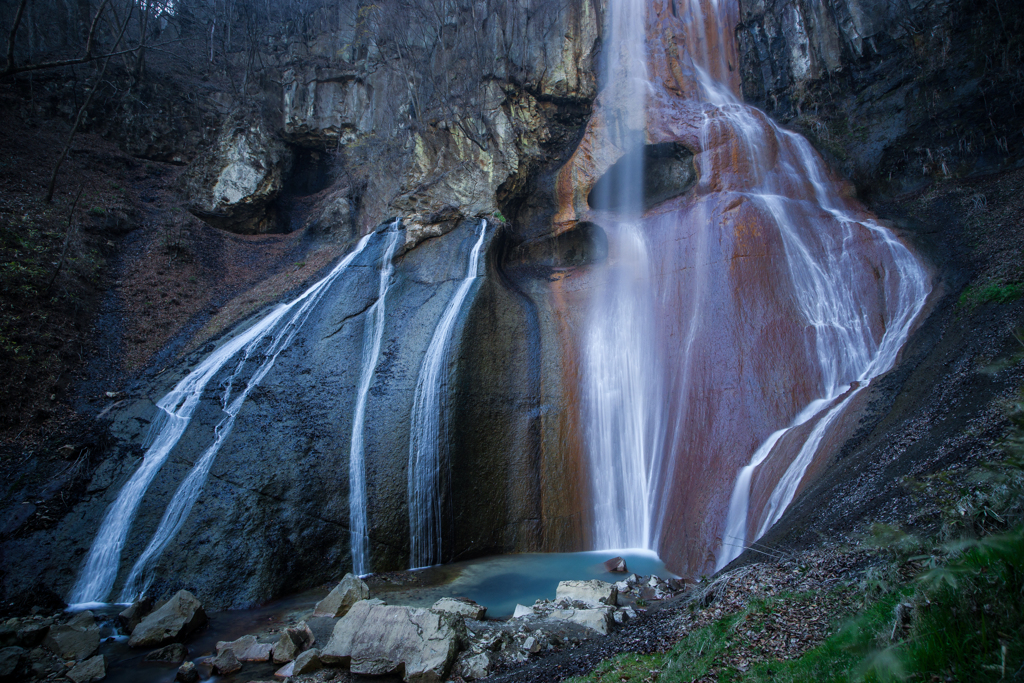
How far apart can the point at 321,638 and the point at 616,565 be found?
498 centimetres

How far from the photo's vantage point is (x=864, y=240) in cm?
1175

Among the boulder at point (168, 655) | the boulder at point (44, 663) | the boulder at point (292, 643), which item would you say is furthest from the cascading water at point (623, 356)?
the boulder at point (44, 663)

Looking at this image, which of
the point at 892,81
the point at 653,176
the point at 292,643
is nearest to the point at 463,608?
the point at 292,643

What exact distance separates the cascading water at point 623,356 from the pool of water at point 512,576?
0.83 meters

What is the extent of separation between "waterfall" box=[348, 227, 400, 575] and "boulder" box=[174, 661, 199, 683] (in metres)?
3.68

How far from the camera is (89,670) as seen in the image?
577 centimetres

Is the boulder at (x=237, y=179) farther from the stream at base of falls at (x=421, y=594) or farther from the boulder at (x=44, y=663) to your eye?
the boulder at (x=44, y=663)

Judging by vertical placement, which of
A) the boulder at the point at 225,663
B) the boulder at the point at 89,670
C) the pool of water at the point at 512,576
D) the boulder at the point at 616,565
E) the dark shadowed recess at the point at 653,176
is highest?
the dark shadowed recess at the point at 653,176

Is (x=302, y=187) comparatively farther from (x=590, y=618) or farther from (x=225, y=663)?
(x=590, y=618)

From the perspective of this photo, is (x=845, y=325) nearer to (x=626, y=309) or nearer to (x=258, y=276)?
(x=626, y=309)

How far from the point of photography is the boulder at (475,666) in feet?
16.6

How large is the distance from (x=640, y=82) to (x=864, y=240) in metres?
9.51

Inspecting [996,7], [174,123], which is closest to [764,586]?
[996,7]

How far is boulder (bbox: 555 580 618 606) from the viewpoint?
6.72 m
